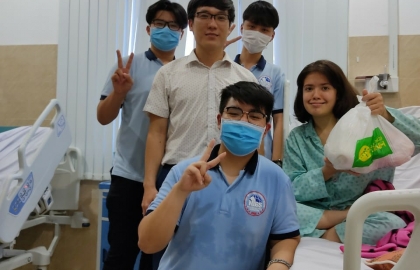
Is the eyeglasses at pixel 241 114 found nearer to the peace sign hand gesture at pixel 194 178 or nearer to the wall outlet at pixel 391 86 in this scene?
the peace sign hand gesture at pixel 194 178

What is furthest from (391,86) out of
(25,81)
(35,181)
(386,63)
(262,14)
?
(25,81)

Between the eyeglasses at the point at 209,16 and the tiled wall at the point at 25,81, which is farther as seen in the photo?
the tiled wall at the point at 25,81

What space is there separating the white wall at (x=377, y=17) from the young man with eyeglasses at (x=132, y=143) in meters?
1.64

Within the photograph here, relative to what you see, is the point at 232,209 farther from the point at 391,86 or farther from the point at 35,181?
the point at 391,86

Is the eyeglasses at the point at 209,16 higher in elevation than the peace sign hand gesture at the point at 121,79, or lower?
higher

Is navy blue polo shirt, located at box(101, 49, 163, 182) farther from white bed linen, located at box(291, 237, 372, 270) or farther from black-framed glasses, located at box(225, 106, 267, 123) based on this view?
white bed linen, located at box(291, 237, 372, 270)

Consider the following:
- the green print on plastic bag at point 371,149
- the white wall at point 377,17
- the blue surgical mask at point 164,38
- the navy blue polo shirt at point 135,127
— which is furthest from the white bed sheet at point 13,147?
the white wall at point 377,17

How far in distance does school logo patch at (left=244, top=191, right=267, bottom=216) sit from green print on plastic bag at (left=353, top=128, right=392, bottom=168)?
405mm

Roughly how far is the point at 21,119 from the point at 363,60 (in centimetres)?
294

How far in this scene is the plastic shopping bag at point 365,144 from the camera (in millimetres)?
1462

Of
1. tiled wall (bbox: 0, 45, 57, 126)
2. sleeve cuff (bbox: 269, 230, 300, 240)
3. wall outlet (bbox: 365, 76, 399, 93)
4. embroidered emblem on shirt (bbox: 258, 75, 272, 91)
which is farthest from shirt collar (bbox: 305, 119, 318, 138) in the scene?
tiled wall (bbox: 0, 45, 57, 126)

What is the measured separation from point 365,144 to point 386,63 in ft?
5.72

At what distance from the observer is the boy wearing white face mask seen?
6.64 ft

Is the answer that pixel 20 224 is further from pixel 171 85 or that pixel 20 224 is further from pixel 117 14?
pixel 117 14
